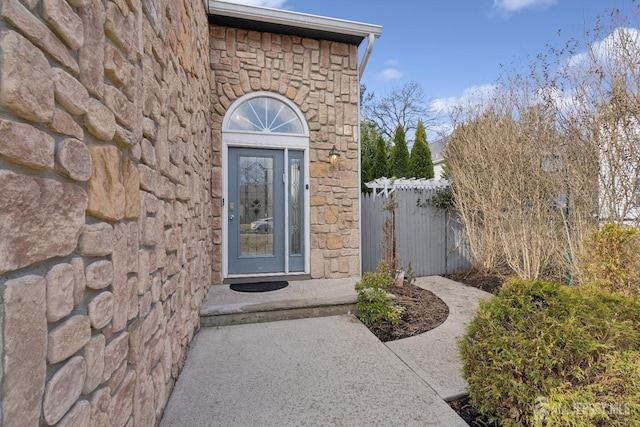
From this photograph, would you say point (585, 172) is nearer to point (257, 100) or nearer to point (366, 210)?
point (366, 210)

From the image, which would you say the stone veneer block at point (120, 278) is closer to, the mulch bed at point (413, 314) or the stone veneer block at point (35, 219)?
the stone veneer block at point (35, 219)

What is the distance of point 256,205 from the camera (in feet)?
14.7

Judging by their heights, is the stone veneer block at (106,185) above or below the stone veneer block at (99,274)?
above

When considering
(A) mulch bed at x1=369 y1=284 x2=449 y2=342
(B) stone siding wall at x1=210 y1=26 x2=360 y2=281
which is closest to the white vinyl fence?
(B) stone siding wall at x1=210 y1=26 x2=360 y2=281

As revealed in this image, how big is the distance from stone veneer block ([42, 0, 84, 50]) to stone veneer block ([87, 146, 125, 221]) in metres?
0.34

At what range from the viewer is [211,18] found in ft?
13.4

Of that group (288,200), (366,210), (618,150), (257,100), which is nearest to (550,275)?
(618,150)

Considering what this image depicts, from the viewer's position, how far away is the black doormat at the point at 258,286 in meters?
3.96

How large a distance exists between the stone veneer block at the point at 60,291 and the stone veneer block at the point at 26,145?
31 centimetres

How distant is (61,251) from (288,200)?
368 cm

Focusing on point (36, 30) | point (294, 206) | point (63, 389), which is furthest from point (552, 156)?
point (63, 389)

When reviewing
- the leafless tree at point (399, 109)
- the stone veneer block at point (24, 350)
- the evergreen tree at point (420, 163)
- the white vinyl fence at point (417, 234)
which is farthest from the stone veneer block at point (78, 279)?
the leafless tree at point (399, 109)

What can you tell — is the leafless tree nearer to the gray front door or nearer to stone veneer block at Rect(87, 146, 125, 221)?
the gray front door

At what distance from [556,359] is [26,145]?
95.1 inches
